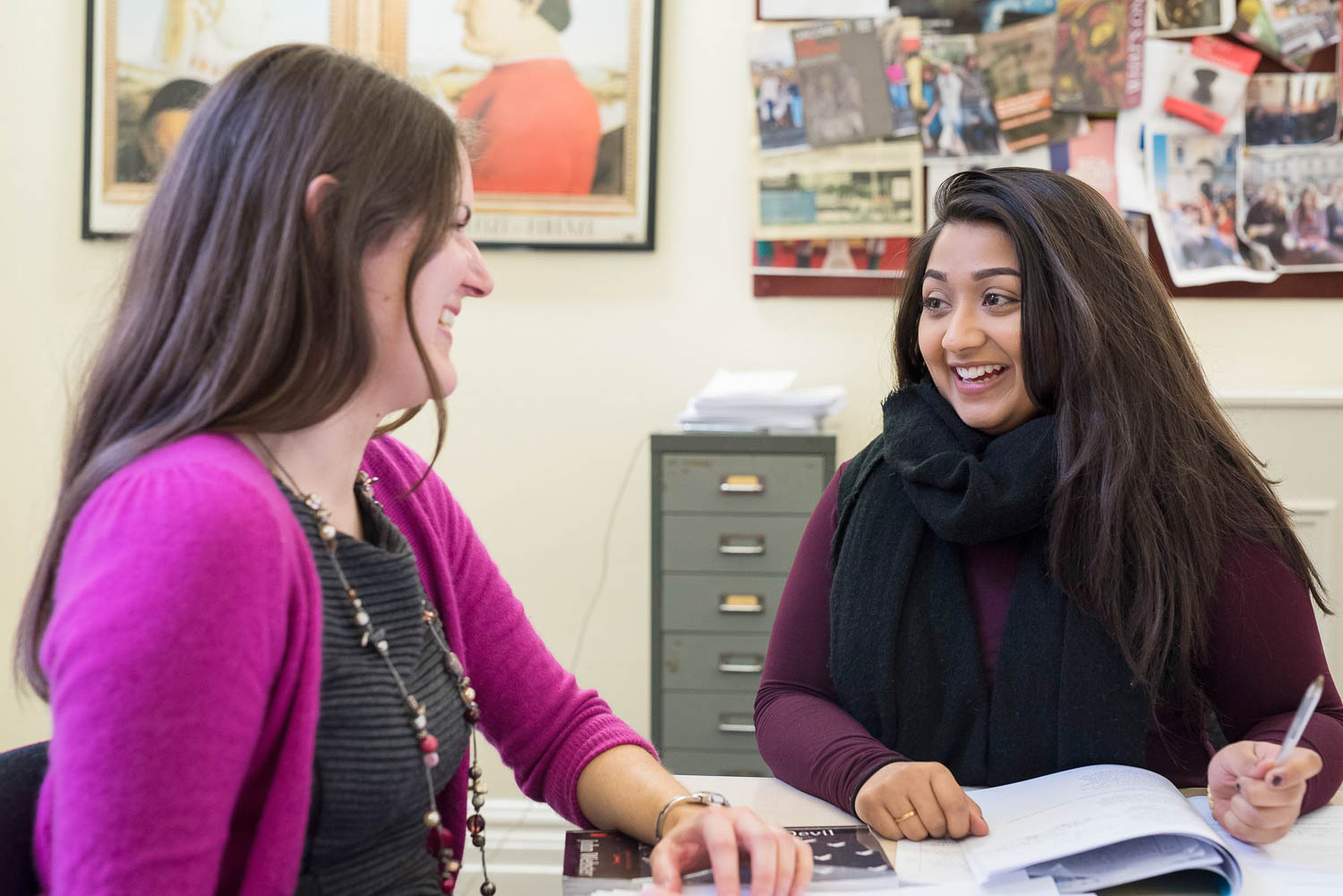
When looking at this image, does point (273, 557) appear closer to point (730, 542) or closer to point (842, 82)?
point (730, 542)

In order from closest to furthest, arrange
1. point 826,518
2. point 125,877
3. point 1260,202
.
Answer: point 125,877 → point 826,518 → point 1260,202

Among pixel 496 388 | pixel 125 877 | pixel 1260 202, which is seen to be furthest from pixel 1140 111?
pixel 125 877

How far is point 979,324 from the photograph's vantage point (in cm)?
→ 143

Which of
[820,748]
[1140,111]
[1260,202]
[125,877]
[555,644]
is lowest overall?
[555,644]

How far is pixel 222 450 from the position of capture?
850 millimetres

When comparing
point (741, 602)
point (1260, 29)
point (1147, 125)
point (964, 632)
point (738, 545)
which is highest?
point (1260, 29)

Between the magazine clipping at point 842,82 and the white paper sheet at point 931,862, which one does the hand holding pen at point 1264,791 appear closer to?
the white paper sheet at point 931,862

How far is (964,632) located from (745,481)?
118cm

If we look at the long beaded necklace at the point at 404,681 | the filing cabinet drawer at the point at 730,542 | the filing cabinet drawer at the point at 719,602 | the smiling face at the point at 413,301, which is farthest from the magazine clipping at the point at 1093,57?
the long beaded necklace at the point at 404,681

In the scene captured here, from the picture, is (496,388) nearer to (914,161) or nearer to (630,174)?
(630,174)

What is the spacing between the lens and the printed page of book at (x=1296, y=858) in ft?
3.11

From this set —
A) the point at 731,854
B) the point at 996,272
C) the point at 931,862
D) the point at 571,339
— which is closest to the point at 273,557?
the point at 731,854

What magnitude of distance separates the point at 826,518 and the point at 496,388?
164cm

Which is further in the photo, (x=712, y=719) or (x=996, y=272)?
(x=712, y=719)
